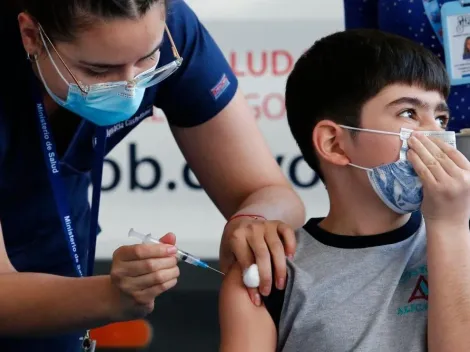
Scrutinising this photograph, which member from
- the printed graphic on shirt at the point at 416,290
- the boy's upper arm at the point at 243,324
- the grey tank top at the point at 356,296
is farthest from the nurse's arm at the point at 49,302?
the printed graphic on shirt at the point at 416,290

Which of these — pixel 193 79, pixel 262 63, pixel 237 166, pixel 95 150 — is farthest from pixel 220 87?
pixel 262 63

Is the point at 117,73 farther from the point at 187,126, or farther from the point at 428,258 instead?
the point at 428,258

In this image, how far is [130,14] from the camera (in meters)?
1.95

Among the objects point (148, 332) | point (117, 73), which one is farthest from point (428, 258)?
point (148, 332)

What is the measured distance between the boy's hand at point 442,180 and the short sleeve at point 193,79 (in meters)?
0.64

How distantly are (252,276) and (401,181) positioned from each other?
0.33 m

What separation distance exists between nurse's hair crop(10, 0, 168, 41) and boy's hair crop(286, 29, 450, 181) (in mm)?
366

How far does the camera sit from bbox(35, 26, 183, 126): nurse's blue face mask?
202 centimetres

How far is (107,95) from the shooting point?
6.72ft

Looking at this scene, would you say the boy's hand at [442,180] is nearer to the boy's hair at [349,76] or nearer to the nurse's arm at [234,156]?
the boy's hair at [349,76]

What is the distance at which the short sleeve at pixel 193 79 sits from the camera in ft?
7.55

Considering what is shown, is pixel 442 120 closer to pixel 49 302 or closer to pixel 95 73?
pixel 95 73

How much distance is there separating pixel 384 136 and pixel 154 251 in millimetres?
A: 494

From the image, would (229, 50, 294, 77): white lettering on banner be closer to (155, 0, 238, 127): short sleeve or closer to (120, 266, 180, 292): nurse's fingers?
(155, 0, 238, 127): short sleeve
